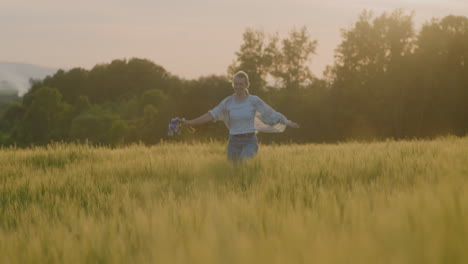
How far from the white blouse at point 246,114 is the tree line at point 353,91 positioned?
17525mm

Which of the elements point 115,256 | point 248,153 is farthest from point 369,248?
point 248,153

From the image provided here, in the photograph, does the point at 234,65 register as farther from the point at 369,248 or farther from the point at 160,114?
the point at 369,248

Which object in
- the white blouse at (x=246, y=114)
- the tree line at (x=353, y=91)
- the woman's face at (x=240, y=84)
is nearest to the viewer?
the woman's face at (x=240, y=84)

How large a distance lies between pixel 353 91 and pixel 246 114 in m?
33.6

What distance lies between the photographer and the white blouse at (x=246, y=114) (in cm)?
854

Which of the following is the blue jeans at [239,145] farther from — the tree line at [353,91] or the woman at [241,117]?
the tree line at [353,91]

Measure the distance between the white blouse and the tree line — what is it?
57.5 feet

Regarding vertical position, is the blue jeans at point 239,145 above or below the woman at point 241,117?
below

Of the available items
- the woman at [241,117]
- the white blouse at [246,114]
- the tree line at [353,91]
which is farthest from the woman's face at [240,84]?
the tree line at [353,91]

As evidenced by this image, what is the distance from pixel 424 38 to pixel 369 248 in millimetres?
41095

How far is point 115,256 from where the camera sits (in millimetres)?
2256

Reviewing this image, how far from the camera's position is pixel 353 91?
40.4 m

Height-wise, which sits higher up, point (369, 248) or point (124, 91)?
point (124, 91)

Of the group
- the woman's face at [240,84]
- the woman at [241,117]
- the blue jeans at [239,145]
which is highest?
the woman's face at [240,84]
